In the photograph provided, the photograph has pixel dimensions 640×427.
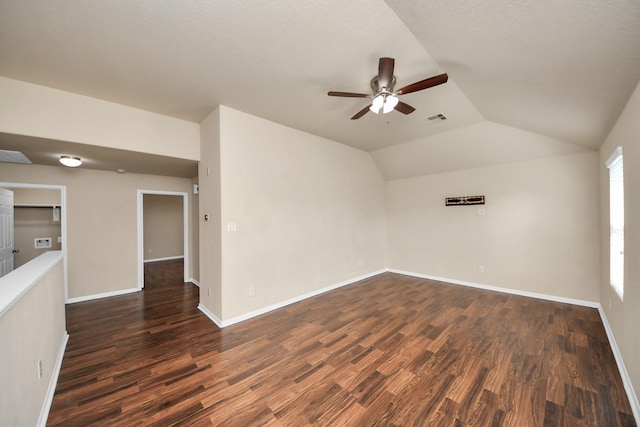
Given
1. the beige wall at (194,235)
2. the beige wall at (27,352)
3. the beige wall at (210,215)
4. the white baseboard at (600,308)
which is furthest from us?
the beige wall at (194,235)

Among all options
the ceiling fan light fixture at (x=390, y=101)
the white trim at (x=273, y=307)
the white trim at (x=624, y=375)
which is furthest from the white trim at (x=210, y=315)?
the white trim at (x=624, y=375)

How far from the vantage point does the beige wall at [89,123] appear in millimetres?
2438

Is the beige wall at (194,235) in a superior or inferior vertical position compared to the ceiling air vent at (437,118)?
inferior

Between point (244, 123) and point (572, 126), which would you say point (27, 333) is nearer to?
point (244, 123)

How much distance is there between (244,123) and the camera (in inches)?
131

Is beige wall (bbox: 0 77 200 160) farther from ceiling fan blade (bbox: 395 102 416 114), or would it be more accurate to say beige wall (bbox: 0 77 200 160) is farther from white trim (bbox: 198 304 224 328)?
ceiling fan blade (bbox: 395 102 416 114)

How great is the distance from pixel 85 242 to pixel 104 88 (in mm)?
2932

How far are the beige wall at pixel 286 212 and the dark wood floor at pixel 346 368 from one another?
0.57 meters

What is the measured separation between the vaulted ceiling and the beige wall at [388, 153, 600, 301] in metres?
0.81

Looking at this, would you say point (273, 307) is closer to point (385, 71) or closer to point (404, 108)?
point (404, 108)

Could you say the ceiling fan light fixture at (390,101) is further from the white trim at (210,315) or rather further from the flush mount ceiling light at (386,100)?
the white trim at (210,315)

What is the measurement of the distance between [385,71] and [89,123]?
3.36 m

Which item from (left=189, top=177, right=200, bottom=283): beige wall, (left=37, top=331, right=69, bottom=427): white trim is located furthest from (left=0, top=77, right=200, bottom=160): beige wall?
(left=37, top=331, right=69, bottom=427): white trim

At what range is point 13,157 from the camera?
3.27 meters
